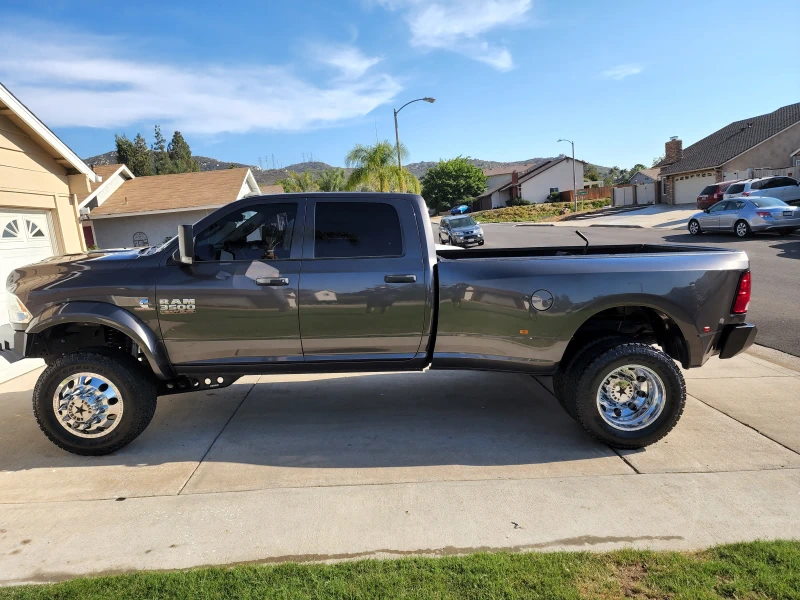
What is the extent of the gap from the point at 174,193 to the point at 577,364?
68.4 ft

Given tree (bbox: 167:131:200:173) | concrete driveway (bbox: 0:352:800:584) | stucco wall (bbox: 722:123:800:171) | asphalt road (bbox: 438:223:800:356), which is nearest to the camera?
concrete driveway (bbox: 0:352:800:584)

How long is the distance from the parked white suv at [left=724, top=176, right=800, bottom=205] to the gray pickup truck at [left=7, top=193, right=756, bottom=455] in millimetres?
22032

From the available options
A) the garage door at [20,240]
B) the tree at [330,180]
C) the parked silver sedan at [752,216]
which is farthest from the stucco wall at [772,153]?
the garage door at [20,240]

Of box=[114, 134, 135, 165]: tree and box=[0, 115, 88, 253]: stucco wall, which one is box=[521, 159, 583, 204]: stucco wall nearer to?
box=[114, 134, 135, 165]: tree

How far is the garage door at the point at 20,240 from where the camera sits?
28.0 feet

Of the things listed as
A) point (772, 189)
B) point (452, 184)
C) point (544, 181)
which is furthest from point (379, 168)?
point (452, 184)

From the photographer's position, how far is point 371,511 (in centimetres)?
332

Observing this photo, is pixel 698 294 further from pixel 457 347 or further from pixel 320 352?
pixel 320 352

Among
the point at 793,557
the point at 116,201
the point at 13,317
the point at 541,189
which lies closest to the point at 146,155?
the point at 116,201

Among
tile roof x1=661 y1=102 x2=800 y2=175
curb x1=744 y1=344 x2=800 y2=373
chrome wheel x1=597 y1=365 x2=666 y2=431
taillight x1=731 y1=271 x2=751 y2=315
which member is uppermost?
tile roof x1=661 y1=102 x2=800 y2=175

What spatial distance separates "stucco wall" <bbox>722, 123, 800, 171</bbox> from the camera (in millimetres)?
35125

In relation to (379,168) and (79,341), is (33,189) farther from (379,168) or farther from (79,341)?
(379,168)

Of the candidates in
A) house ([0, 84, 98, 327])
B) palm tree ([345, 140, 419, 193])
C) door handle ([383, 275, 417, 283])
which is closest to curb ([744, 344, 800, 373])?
door handle ([383, 275, 417, 283])

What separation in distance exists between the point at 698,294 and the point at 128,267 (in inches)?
169
